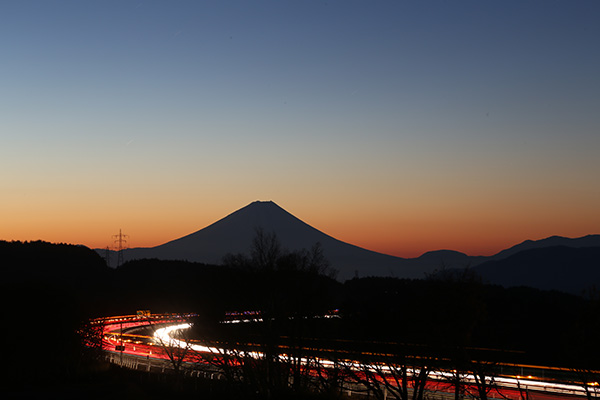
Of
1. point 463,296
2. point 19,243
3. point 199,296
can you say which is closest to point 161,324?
point 199,296

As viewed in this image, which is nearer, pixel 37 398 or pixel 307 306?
pixel 37 398

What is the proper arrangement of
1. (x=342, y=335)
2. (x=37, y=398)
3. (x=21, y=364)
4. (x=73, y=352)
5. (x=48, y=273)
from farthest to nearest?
(x=48, y=273)
(x=342, y=335)
(x=73, y=352)
(x=21, y=364)
(x=37, y=398)

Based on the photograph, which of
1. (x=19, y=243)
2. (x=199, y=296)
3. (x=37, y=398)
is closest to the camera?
(x=37, y=398)

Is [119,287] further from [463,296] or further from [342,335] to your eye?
[463,296]

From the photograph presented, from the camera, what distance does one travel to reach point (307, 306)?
4234 centimetres

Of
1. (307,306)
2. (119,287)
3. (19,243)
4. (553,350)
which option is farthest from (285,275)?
(19,243)

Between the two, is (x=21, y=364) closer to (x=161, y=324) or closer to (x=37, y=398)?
(x=37, y=398)

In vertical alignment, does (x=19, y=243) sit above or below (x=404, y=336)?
above

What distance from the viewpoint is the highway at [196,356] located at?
30.2m

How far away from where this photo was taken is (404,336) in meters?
32.5

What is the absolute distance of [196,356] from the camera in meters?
49.7

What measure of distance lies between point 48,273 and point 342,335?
345 ft

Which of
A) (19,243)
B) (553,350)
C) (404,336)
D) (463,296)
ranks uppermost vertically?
(19,243)

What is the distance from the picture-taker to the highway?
30.2m
